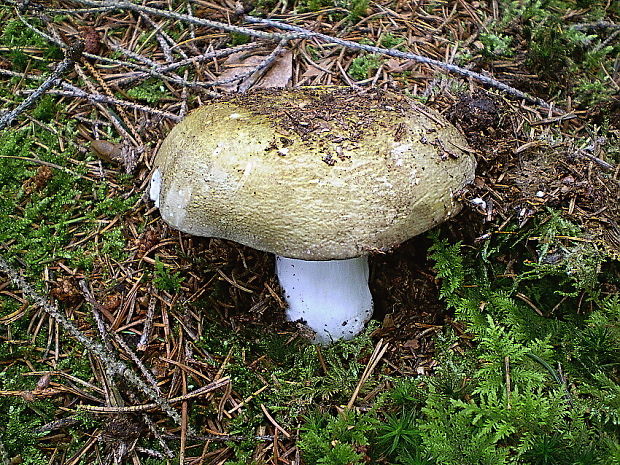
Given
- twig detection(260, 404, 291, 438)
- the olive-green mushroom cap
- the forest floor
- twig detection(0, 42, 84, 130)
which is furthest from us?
twig detection(0, 42, 84, 130)

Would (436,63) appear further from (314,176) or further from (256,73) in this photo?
(314,176)

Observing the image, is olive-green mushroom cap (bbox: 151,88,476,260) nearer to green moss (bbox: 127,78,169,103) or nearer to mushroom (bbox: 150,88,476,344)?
mushroom (bbox: 150,88,476,344)

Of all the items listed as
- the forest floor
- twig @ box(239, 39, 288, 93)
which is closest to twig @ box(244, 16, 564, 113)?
the forest floor

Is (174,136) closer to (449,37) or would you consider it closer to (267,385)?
(267,385)

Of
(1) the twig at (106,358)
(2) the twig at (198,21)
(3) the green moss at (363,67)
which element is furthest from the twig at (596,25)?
(1) the twig at (106,358)

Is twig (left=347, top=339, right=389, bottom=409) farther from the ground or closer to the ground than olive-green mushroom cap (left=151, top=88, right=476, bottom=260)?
closer to the ground

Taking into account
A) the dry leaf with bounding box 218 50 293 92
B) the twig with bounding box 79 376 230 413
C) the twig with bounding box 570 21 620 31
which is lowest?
the twig with bounding box 79 376 230 413

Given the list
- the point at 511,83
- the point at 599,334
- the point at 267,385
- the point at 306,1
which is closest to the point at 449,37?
the point at 511,83
